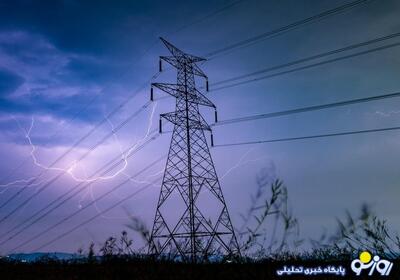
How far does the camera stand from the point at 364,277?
189 inches

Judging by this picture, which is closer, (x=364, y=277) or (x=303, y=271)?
(x=364, y=277)

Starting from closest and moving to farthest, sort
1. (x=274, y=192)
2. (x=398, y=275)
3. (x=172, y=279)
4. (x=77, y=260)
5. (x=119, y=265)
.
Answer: (x=274, y=192) → (x=172, y=279) → (x=398, y=275) → (x=119, y=265) → (x=77, y=260)

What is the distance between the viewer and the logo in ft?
15.7

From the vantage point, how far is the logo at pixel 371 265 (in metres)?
4.78

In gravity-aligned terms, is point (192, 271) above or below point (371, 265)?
above

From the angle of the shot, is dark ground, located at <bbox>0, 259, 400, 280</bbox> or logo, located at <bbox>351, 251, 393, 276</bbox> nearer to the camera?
dark ground, located at <bbox>0, 259, 400, 280</bbox>

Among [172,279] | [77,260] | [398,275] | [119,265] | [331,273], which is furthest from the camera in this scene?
[77,260]

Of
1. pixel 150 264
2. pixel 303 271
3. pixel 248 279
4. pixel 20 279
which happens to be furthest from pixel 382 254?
pixel 20 279

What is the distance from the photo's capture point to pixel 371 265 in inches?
194

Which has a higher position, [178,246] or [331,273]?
[178,246]

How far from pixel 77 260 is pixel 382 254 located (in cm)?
728

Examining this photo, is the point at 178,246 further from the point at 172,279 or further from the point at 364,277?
the point at 364,277

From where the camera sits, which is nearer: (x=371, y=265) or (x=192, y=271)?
(x=192, y=271)

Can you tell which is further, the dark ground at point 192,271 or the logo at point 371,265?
the logo at point 371,265
